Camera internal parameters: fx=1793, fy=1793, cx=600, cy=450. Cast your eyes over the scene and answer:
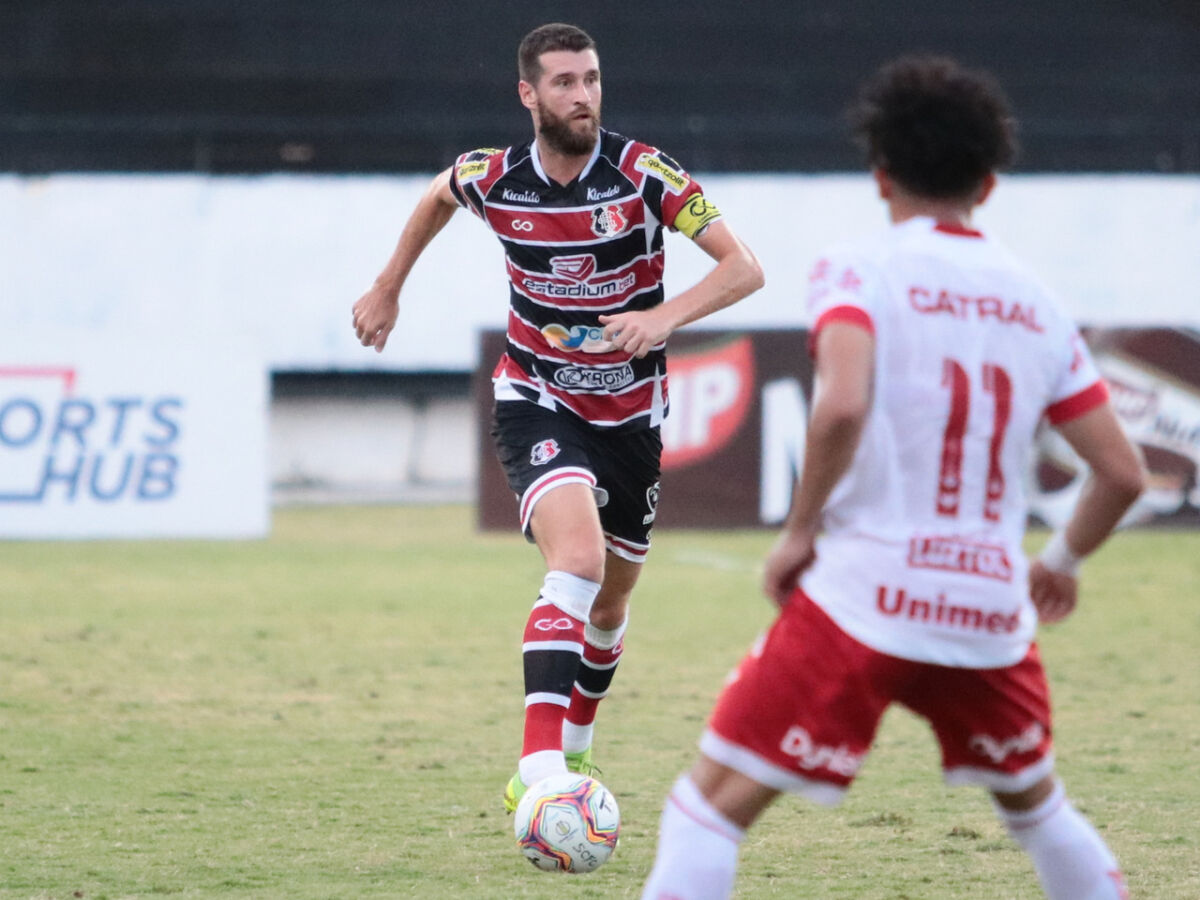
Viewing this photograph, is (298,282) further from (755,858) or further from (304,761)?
(755,858)

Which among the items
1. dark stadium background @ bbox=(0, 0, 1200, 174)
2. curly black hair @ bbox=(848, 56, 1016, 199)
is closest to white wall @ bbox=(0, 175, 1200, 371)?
dark stadium background @ bbox=(0, 0, 1200, 174)

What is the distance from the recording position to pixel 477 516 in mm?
15141

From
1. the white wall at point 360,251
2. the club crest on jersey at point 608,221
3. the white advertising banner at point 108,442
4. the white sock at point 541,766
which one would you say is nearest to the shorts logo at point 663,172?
the club crest on jersey at point 608,221

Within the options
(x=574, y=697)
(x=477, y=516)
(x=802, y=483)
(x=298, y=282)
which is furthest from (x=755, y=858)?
(x=298, y=282)

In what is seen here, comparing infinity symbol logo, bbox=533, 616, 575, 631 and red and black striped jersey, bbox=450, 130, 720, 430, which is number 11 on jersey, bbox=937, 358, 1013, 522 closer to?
infinity symbol logo, bbox=533, 616, 575, 631

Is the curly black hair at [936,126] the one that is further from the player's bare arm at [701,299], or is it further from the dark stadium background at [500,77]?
the dark stadium background at [500,77]

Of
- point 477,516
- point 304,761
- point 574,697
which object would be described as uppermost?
point 574,697

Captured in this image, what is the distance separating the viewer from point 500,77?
21.8 metres

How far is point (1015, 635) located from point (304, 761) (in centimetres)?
340

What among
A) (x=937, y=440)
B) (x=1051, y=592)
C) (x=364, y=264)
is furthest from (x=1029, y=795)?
(x=364, y=264)

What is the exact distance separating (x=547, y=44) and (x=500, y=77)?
17290 millimetres

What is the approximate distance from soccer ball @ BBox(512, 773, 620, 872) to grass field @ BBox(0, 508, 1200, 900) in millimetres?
82

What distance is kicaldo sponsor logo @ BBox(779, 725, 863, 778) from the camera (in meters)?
2.86

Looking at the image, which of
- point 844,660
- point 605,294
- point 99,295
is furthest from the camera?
point 99,295
